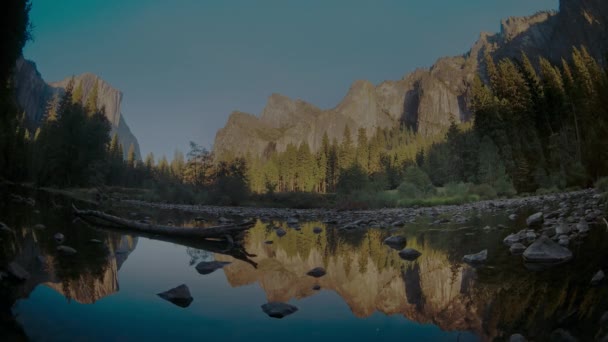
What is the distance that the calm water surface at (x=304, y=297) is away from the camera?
2.59 metres

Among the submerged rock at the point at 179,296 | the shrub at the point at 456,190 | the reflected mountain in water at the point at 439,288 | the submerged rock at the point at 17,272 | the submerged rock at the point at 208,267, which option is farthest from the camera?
the shrub at the point at 456,190

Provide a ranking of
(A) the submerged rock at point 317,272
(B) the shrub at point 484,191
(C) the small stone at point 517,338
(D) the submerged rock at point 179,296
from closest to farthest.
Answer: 1. (C) the small stone at point 517,338
2. (D) the submerged rock at point 179,296
3. (A) the submerged rock at point 317,272
4. (B) the shrub at point 484,191

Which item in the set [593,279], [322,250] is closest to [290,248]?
[322,250]

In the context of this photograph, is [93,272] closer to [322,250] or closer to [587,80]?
[322,250]

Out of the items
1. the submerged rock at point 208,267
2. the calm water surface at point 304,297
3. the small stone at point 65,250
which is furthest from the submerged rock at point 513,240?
the small stone at point 65,250

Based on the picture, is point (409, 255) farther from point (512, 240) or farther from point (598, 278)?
point (598, 278)

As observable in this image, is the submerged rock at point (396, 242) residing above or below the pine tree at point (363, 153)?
below

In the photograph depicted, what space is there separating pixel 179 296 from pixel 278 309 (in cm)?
119

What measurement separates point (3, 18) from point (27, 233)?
6.16 metres

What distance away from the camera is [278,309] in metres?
3.16

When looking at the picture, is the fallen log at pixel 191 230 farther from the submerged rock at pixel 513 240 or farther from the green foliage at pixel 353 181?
the green foliage at pixel 353 181

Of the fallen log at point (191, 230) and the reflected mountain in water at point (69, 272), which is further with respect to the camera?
the fallen log at point (191, 230)

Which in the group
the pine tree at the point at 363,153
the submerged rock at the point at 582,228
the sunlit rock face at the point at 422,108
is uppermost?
the sunlit rock face at the point at 422,108

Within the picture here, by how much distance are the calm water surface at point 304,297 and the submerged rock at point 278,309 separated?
0.22 feet
